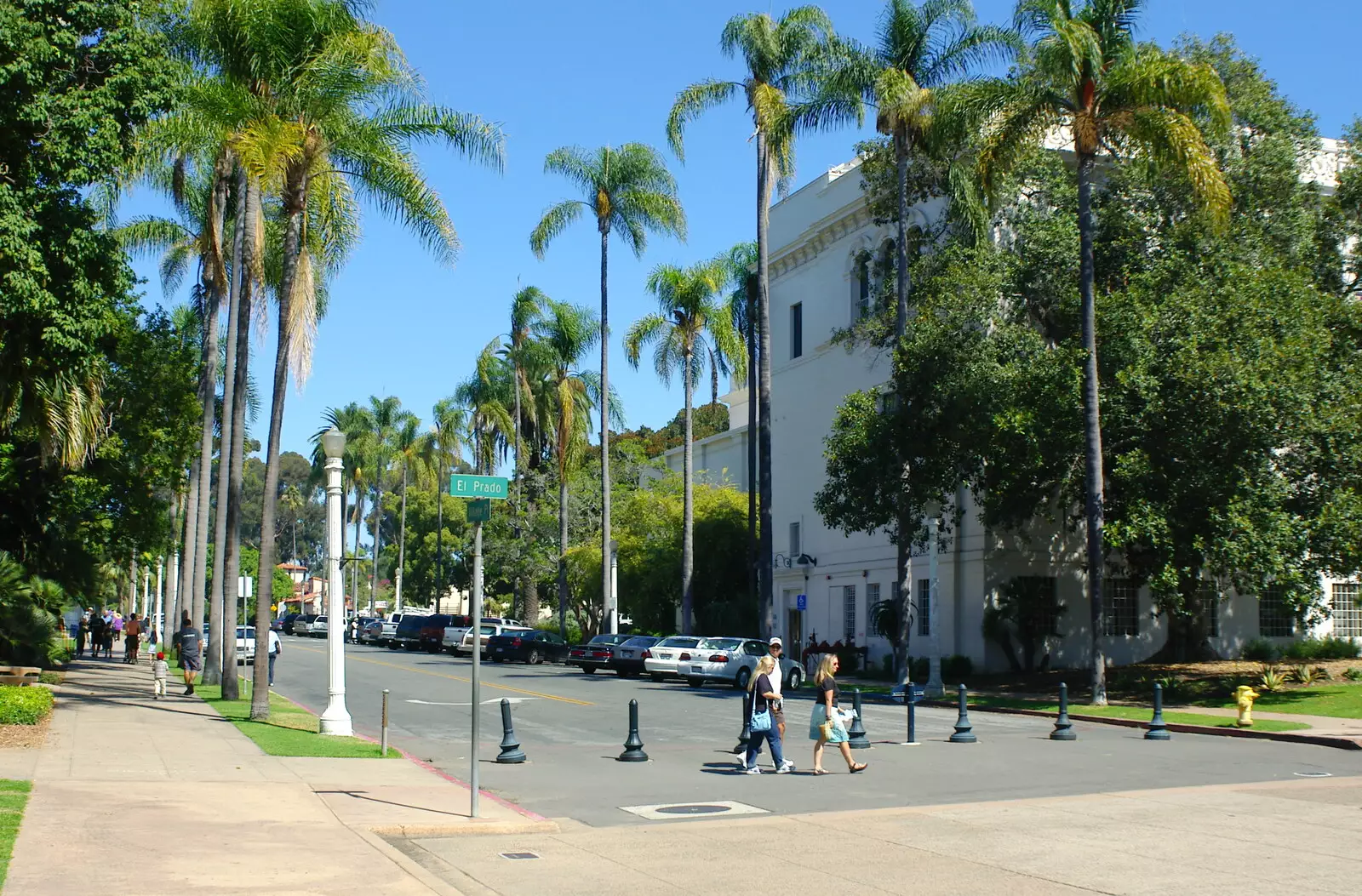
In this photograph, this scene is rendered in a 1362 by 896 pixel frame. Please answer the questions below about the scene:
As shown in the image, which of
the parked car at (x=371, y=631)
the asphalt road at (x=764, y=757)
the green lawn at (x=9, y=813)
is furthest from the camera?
the parked car at (x=371, y=631)

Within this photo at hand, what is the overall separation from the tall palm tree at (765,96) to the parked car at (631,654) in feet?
13.1

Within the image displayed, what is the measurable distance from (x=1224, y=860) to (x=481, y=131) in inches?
684

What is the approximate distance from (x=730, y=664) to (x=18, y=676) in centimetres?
1669

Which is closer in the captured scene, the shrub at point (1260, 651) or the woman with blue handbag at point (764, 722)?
the woman with blue handbag at point (764, 722)

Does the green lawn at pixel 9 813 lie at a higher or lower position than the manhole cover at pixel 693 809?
higher

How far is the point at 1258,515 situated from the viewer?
88.7 feet

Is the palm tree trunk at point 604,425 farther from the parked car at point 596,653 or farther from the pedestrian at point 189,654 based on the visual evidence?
the pedestrian at point 189,654

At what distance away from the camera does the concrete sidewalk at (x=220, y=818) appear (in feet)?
29.4

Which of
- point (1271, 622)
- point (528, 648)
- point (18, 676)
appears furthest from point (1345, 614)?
point (18, 676)

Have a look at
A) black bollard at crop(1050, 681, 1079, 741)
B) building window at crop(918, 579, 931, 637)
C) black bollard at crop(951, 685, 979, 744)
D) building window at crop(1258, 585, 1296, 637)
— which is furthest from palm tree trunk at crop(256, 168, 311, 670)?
building window at crop(1258, 585, 1296, 637)

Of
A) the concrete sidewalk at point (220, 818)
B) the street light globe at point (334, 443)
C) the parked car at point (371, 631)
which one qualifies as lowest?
the parked car at point (371, 631)

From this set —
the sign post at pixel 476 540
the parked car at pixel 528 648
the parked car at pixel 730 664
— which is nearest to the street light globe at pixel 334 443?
the sign post at pixel 476 540

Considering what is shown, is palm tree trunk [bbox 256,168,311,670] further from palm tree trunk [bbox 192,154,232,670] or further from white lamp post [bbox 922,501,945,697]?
white lamp post [bbox 922,501,945,697]

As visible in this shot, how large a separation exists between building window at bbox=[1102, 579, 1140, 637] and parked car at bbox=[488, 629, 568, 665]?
20.1 m
